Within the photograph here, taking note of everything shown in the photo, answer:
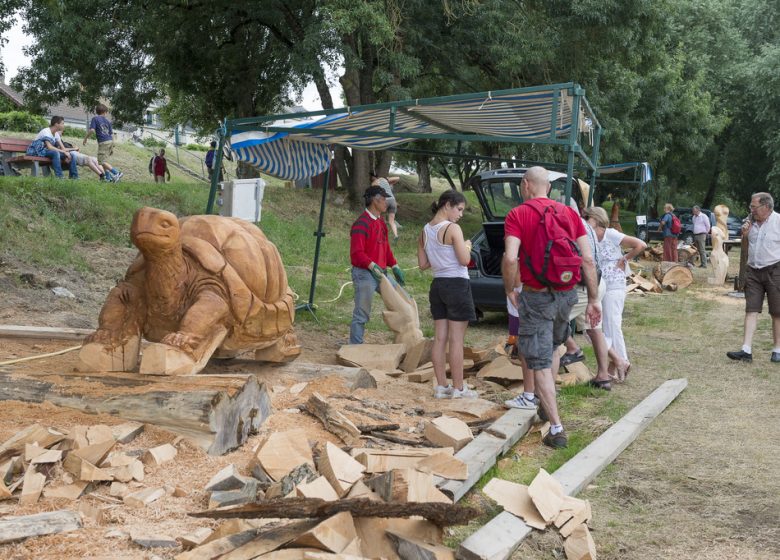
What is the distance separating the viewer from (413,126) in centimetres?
985

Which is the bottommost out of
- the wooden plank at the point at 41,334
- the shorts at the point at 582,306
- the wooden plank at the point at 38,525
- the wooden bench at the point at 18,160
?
the wooden plank at the point at 38,525

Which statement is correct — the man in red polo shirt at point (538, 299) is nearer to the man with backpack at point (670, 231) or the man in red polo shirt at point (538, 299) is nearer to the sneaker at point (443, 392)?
the sneaker at point (443, 392)

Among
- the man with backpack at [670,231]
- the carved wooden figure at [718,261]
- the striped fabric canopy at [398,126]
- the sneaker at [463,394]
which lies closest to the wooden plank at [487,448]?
the sneaker at [463,394]

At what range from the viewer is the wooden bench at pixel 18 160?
1473 cm

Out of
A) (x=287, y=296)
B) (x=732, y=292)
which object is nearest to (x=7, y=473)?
(x=287, y=296)

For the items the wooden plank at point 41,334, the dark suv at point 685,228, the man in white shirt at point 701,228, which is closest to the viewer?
the wooden plank at point 41,334

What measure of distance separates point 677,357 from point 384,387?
4.09 meters

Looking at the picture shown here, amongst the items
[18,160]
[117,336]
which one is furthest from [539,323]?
[18,160]

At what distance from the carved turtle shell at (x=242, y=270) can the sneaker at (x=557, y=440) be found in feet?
7.53

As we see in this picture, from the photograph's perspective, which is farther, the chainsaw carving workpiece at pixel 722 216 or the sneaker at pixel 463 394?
the chainsaw carving workpiece at pixel 722 216

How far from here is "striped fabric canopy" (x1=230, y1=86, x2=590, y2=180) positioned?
782 cm

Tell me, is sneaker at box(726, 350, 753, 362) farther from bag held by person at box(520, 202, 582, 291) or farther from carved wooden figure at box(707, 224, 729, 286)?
carved wooden figure at box(707, 224, 729, 286)

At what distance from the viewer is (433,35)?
1891 centimetres

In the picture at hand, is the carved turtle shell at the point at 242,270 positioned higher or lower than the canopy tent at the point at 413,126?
lower
